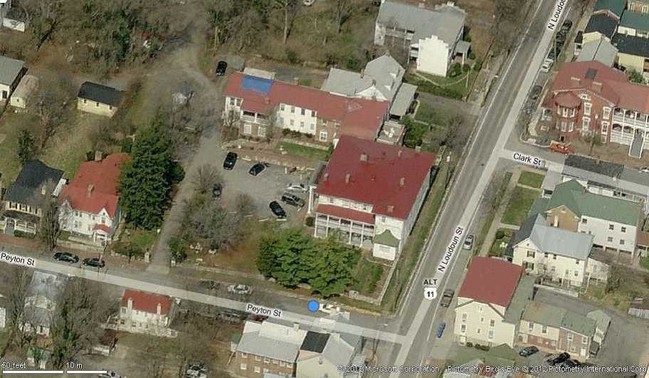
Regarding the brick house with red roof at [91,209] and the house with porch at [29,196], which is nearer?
the brick house with red roof at [91,209]

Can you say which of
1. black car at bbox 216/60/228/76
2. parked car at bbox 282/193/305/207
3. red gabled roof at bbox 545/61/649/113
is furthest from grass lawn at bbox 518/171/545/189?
black car at bbox 216/60/228/76

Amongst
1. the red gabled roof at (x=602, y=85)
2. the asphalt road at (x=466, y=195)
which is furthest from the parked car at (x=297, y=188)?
the red gabled roof at (x=602, y=85)

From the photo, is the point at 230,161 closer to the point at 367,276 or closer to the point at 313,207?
the point at 313,207

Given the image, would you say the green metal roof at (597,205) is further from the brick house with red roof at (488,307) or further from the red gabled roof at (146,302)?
the red gabled roof at (146,302)

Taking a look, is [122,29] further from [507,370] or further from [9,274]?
[507,370]

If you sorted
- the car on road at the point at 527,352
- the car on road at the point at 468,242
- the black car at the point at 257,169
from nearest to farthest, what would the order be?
1. the car on road at the point at 527,352
2. the car on road at the point at 468,242
3. the black car at the point at 257,169

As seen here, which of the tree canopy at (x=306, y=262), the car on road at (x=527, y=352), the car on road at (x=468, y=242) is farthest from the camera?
the car on road at (x=468, y=242)

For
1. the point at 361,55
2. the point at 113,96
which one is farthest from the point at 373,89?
the point at 113,96

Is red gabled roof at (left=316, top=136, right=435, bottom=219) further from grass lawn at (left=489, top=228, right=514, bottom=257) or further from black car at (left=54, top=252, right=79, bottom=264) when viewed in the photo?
black car at (left=54, top=252, right=79, bottom=264)
